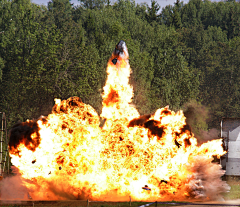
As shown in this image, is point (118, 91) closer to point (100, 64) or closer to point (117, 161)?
point (117, 161)

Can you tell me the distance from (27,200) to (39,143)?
401 cm

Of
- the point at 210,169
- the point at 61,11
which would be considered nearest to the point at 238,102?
the point at 61,11

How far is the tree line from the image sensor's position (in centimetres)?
6681

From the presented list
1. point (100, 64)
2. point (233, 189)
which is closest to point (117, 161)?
point (233, 189)

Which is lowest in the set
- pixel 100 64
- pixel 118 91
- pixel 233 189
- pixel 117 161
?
pixel 233 189

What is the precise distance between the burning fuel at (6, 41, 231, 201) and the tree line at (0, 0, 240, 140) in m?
30.1

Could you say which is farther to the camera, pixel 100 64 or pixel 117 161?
pixel 100 64

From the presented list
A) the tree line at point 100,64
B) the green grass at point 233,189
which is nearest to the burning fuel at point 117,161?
the green grass at point 233,189

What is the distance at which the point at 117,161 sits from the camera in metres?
34.5

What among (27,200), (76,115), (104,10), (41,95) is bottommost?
(27,200)

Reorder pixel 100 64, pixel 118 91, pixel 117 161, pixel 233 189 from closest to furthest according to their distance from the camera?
pixel 117 161
pixel 118 91
pixel 233 189
pixel 100 64

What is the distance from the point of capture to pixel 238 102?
96.8 metres

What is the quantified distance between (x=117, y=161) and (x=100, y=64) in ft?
127

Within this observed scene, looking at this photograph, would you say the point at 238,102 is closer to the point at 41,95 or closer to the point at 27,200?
the point at 41,95
